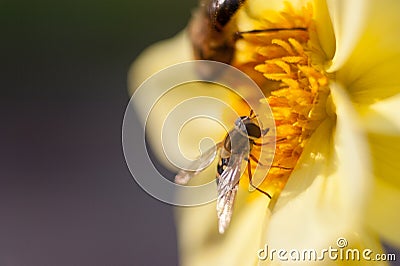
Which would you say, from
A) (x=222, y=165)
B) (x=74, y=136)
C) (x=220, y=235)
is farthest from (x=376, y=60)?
(x=74, y=136)

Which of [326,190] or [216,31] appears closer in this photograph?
[326,190]

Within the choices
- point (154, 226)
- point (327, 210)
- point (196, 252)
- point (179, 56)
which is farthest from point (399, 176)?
point (154, 226)

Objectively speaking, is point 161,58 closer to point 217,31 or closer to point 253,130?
point 217,31

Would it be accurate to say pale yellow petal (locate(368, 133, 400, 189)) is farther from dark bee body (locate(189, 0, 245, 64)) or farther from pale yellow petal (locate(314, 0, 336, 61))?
dark bee body (locate(189, 0, 245, 64))

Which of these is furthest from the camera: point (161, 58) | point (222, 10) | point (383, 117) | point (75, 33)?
point (75, 33)

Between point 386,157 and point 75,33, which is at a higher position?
point 75,33

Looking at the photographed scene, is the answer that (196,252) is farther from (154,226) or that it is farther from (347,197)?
(154,226)
